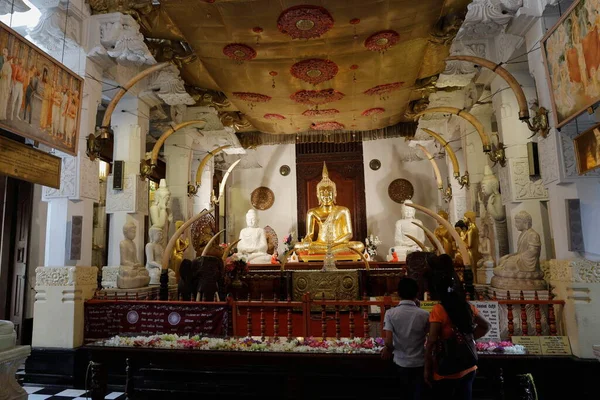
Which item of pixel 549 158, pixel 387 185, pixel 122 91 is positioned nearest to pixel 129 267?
pixel 122 91

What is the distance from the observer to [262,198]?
1318 centimetres

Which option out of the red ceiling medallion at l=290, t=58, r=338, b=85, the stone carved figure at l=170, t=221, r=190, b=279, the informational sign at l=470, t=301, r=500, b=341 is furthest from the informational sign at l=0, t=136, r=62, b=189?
the informational sign at l=470, t=301, r=500, b=341

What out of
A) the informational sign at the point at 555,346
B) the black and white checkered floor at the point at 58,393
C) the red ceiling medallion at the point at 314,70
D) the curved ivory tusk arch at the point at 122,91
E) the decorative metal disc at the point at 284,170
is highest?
the red ceiling medallion at the point at 314,70

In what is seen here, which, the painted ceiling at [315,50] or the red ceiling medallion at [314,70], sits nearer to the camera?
the painted ceiling at [315,50]

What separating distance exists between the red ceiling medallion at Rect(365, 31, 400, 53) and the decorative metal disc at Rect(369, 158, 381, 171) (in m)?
7.10

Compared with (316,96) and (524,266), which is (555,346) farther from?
(316,96)

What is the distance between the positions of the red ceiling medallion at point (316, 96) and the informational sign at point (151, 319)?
4.35 meters

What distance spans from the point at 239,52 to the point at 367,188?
7.71 m

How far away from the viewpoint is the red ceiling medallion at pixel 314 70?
6234mm

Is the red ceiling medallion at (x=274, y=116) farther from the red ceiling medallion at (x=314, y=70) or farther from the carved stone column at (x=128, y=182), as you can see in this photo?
the carved stone column at (x=128, y=182)

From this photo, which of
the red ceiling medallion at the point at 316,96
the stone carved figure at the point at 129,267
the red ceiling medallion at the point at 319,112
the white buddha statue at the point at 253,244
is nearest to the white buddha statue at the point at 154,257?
the stone carved figure at the point at 129,267

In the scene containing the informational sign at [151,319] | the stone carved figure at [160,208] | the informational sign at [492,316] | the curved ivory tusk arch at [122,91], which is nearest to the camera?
the informational sign at [492,316]

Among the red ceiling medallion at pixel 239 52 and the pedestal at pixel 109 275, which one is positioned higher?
the red ceiling medallion at pixel 239 52

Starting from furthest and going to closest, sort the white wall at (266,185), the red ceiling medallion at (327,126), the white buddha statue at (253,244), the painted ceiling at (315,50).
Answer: the white wall at (266,185) < the white buddha statue at (253,244) < the red ceiling medallion at (327,126) < the painted ceiling at (315,50)
